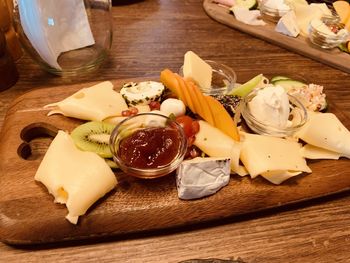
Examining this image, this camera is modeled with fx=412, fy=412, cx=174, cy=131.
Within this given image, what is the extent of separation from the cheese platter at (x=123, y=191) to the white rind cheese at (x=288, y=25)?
83 cm

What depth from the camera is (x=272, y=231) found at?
108cm

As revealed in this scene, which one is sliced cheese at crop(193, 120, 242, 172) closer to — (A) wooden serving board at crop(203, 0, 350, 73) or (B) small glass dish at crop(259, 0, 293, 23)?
(A) wooden serving board at crop(203, 0, 350, 73)

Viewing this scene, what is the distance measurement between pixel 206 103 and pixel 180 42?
2.56 ft

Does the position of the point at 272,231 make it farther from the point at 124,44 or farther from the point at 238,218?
the point at 124,44

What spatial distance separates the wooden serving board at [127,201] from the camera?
1011 millimetres

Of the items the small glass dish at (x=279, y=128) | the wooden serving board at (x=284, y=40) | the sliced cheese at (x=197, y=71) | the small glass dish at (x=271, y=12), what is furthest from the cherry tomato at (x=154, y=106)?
the small glass dish at (x=271, y=12)

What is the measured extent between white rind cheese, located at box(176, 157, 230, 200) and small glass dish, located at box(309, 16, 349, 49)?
998 millimetres

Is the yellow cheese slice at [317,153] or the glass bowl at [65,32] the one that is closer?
the yellow cheese slice at [317,153]

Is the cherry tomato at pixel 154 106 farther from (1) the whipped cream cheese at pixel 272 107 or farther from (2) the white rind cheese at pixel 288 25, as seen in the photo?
(2) the white rind cheese at pixel 288 25

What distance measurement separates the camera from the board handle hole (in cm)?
123

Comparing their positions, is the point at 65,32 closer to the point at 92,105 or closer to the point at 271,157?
the point at 92,105

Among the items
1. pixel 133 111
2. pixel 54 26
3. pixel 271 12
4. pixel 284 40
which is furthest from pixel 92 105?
pixel 271 12

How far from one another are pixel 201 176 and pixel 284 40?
1.07m

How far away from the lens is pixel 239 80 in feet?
5.16
